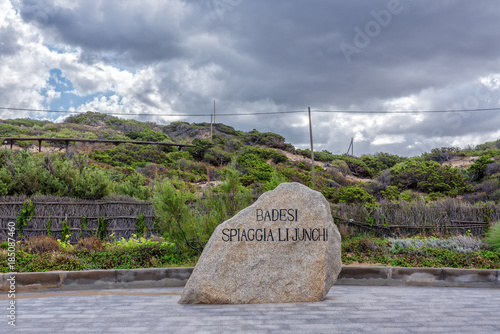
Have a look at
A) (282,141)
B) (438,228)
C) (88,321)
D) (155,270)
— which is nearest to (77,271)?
(155,270)

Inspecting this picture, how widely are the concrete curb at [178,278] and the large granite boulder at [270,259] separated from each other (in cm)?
Answer: 224

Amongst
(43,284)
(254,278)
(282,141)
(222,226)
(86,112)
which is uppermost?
(86,112)

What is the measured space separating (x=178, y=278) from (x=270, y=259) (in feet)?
9.48

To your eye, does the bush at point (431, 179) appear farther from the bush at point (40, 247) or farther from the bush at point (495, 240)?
the bush at point (40, 247)

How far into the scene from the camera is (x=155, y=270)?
8062mm

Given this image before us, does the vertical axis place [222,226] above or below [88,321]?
above

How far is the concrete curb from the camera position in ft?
25.0

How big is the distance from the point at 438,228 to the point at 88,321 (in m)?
12.1

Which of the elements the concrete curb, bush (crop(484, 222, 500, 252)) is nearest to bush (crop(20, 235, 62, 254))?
the concrete curb

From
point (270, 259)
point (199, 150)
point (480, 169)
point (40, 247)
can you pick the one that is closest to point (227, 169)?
point (270, 259)

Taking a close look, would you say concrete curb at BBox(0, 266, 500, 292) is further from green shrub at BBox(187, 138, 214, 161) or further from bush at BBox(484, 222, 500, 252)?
green shrub at BBox(187, 138, 214, 161)

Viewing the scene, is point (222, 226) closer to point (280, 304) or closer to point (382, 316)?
point (280, 304)

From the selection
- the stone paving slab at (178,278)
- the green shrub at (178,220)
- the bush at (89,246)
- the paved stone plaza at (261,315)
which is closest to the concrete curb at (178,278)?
the stone paving slab at (178,278)

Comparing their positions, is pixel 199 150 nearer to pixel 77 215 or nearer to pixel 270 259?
pixel 77 215
